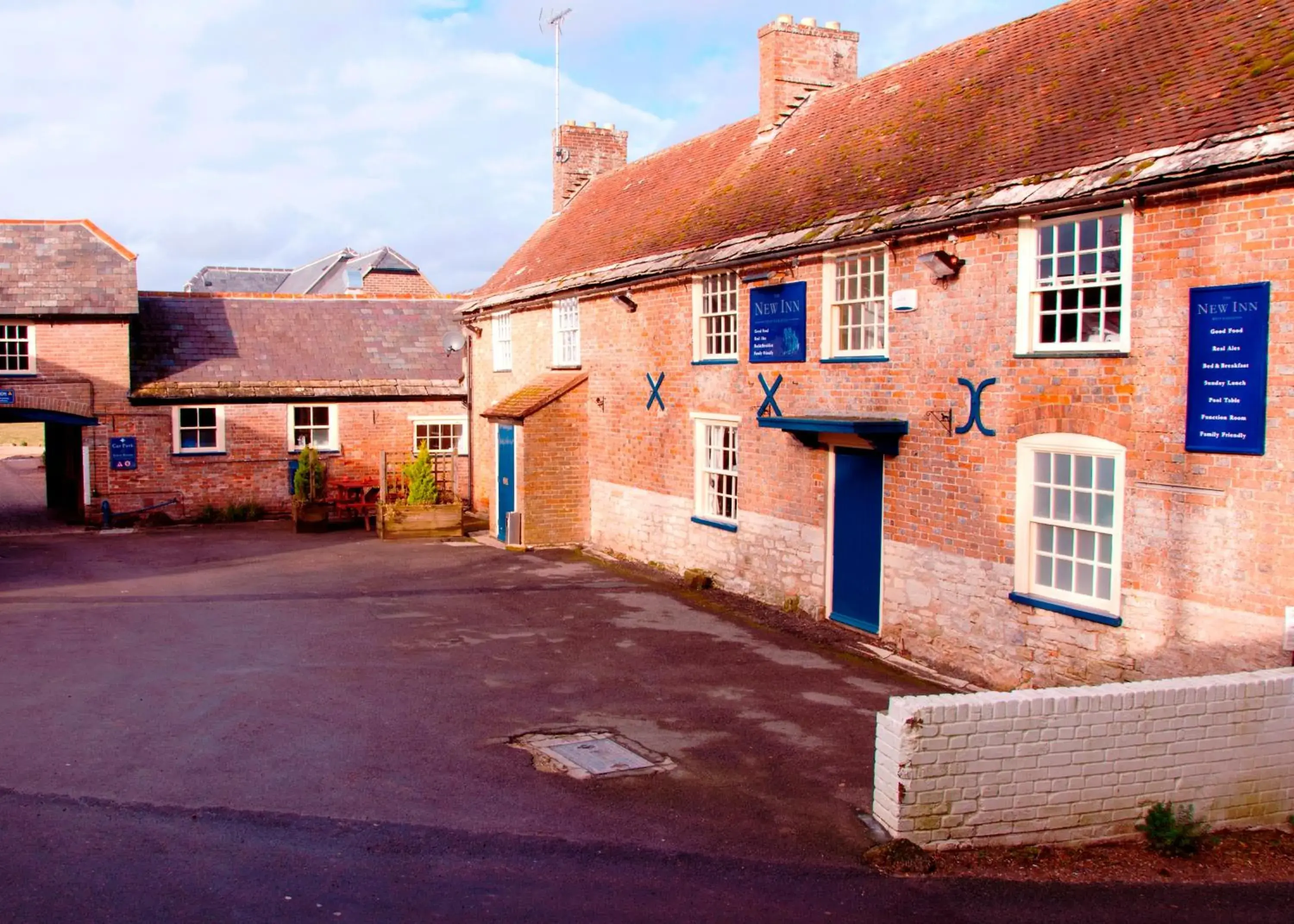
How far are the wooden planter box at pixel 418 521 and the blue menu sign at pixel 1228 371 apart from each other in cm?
1673

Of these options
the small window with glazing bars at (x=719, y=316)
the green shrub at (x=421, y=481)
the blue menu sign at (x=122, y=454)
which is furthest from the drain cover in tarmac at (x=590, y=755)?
the blue menu sign at (x=122, y=454)

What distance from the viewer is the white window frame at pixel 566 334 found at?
22156 millimetres

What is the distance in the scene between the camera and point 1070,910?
659 centimetres

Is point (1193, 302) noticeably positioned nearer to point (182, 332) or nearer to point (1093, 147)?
point (1093, 147)

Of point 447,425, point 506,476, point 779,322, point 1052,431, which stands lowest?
point 506,476

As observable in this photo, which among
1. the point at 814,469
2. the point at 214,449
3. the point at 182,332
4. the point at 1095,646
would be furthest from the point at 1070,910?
the point at 182,332

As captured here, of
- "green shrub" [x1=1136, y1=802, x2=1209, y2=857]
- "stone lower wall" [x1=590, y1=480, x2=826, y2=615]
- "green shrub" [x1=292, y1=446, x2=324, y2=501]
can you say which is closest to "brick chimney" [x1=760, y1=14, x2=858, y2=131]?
"stone lower wall" [x1=590, y1=480, x2=826, y2=615]

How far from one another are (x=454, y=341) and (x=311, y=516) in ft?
21.0

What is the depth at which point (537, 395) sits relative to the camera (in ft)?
72.0

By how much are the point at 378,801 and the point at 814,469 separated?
323 inches

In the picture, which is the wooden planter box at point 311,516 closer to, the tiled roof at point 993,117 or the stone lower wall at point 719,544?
the stone lower wall at point 719,544

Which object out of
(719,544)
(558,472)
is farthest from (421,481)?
(719,544)

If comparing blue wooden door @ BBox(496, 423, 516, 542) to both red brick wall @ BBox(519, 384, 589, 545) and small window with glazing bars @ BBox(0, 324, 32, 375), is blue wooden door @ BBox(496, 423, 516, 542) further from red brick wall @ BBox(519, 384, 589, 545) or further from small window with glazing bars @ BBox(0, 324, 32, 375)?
small window with glazing bars @ BBox(0, 324, 32, 375)

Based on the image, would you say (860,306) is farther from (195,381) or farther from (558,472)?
(195,381)
